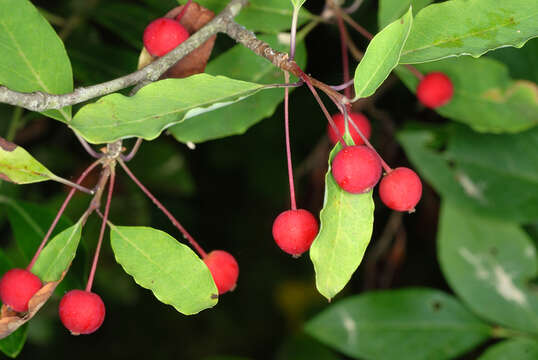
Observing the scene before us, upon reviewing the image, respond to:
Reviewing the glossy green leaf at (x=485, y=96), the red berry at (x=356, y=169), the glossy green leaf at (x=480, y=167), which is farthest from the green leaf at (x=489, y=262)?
the red berry at (x=356, y=169)

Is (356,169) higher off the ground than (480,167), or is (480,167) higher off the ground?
(356,169)

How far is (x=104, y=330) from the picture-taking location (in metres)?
3.65

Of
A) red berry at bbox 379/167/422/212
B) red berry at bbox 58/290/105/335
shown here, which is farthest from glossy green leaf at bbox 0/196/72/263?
red berry at bbox 379/167/422/212

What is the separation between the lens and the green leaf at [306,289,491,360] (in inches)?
88.0

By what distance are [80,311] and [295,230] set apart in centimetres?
48

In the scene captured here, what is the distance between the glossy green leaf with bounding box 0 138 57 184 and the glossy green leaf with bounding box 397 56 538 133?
1089 mm

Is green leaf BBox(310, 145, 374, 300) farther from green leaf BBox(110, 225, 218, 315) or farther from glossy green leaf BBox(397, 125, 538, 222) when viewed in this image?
glossy green leaf BBox(397, 125, 538, 222)

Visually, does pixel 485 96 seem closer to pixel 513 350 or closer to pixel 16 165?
pixel 513 350

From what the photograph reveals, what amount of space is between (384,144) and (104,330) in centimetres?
202

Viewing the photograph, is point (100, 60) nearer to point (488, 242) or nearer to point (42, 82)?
point (42, 82)

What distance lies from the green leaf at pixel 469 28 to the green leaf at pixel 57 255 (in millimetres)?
813

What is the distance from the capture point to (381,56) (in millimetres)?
1158

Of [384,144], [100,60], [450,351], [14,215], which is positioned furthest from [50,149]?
[450,351]

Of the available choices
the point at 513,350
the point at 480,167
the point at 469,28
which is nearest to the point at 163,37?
the point at 469,28
